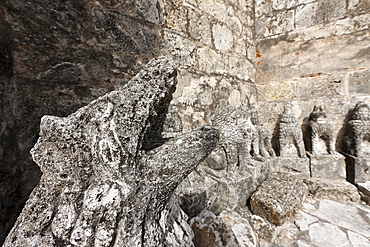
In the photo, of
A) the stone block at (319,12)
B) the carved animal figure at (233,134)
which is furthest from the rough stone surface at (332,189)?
the stone block at (319,12)

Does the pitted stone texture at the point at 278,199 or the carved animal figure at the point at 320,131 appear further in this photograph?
the carved animal figure at the point at 320,131

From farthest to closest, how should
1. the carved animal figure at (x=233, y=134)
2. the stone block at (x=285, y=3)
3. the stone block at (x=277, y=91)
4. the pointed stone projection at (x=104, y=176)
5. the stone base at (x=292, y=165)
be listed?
the stone block at (x=277, y=91) < the stone block at (x=285, y=3) < the stone base at (x=292, y=165) < the carved animal figure at (x=233, y=134) < the pointed stone projection at (x=104, y=176)

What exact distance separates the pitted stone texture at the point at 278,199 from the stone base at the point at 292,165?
0.45 metres

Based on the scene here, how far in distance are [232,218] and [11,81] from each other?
1892 millimetres

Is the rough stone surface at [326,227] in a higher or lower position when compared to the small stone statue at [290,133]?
lower

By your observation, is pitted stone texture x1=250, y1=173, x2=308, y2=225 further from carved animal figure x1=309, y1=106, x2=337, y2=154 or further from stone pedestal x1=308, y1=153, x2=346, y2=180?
carved animal figure x1=309, y1=106, x2=337, y2=154

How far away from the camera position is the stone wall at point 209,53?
210cm

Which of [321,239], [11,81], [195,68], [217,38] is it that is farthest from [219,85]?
[11,81]

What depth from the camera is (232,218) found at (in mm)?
1314

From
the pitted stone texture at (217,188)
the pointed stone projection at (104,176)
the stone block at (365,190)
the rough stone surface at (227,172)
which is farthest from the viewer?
the stone block at (365,190)

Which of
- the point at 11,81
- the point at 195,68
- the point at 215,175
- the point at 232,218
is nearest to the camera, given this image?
the point at 11,81

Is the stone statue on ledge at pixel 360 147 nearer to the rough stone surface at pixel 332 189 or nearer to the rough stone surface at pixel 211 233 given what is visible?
the rough stone surface at pixel 332 189

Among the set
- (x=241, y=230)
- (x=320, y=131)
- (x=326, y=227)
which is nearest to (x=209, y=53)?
(x=320, y=131)

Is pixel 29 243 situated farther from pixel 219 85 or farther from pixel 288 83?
pixel 288 83
